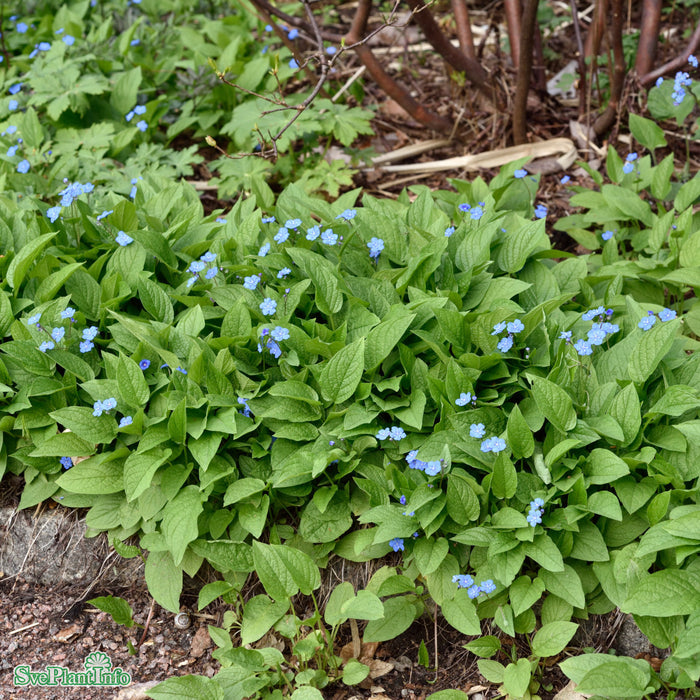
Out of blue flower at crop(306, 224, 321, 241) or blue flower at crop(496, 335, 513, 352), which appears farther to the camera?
blue flower at crop(306, 224, 321, 241)

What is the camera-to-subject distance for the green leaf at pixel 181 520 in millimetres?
2770

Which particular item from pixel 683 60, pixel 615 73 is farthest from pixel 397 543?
pixel 683 60

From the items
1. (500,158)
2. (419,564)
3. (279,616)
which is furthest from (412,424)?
(500,158)

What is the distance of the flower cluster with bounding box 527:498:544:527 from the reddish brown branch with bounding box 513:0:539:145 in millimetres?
2779

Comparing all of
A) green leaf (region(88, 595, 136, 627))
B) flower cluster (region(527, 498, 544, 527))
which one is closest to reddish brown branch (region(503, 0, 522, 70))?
flower cluster (region(527, 498, 544, 527))

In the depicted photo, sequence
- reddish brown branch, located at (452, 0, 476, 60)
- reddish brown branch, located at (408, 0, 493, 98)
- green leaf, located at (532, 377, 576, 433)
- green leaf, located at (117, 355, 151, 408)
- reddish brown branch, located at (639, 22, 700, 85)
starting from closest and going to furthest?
1. green leaf, located at (532, 377, 576, 433)
2. green leaf, located at (117, 355, 151, 408)
3. reddish brown branch, located at (408, 0, 493, 98)
4. reddish brown branch, located at (639, 22, 700, 85)
5. reddish brown branch, located at (452, 0, 476, 60)

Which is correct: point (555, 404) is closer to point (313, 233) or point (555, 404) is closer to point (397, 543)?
point (397, 543)

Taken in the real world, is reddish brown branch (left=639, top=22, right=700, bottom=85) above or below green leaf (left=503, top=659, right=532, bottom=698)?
above

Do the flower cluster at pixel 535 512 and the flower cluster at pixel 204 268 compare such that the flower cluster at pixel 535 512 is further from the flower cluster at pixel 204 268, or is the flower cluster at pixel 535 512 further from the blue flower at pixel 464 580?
the flower cluster at pixel 204 268

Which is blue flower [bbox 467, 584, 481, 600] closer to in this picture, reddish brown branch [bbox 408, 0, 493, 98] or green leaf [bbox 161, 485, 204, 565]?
A: green leaf [bbox 161, 485, 204, 565]

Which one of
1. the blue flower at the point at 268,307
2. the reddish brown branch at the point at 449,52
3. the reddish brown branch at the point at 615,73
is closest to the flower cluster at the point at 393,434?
the blue flower at the point at 268,307

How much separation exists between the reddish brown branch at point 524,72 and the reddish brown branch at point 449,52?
311 millimetres

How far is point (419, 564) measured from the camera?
2686 mm

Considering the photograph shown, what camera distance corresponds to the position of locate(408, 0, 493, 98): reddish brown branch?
172 inches
